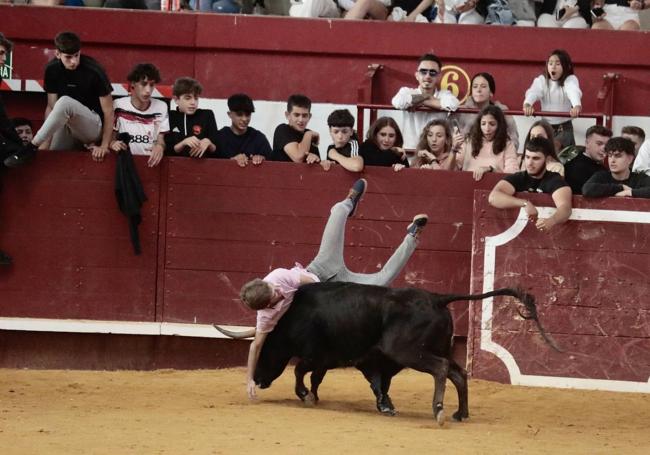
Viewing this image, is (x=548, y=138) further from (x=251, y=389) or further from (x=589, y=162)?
(x=251, y=389)

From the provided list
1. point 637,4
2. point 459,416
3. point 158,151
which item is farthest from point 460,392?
point 637,4

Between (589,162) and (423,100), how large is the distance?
1.50 meters

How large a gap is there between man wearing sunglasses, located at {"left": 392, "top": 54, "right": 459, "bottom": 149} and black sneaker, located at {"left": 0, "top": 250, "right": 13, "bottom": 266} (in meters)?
3.14

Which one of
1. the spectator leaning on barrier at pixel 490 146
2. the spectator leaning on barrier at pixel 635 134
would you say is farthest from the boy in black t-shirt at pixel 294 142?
the spectator leaning on barrier at pixel 635 134

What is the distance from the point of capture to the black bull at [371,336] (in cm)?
792

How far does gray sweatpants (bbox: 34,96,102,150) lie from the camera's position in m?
9.40

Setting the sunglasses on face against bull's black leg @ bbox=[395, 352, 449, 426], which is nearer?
bull's black leg @ bbox=[395, 352, 449, 426]

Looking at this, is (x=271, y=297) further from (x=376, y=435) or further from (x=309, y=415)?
(x=376, y=435)

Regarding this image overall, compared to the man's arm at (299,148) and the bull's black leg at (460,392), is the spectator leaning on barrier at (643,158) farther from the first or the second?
the bull's black leg at (460,392)

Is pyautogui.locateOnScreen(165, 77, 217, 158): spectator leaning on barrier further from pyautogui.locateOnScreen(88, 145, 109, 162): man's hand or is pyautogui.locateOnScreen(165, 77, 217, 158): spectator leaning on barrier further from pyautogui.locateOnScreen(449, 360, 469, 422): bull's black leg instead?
pyautogui.locateOnScreen(449, 360, 469, 422): bull's black leg

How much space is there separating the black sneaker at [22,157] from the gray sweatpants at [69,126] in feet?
0.40

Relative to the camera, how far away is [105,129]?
9.73 meters

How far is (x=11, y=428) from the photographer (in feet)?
23.5

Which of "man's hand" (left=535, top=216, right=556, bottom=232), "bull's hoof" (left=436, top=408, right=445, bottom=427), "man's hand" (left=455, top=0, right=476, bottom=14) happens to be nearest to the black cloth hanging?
"man's hand" (left=535, top=216, right=556, bottom=232)
